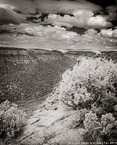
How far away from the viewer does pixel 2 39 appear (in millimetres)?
7172

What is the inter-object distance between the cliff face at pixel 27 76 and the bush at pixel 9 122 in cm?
240

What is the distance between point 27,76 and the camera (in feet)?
41.9

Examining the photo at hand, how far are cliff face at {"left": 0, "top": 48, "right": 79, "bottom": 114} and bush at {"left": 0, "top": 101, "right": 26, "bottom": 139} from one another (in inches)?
94.6

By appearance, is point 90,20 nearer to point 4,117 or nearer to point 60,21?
point 60,21

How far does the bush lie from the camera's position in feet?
20.0

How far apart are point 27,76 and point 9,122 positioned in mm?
6709

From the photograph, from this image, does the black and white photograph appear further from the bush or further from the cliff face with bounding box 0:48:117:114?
the cliff face with bounding box 0:48:117:114

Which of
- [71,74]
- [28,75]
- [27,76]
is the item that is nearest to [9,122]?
[71,74]

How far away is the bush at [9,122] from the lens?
609cm

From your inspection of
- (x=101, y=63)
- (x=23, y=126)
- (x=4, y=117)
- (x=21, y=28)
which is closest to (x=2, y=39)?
(x=21, y=28)

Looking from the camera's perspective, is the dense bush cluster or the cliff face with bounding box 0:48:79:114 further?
the cliff face with bounding box 0:48:79:114

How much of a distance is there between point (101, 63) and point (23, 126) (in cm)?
449

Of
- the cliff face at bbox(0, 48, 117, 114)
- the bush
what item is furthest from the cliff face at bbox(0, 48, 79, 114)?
the bush

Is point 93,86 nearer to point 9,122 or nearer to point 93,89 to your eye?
point 93,89
